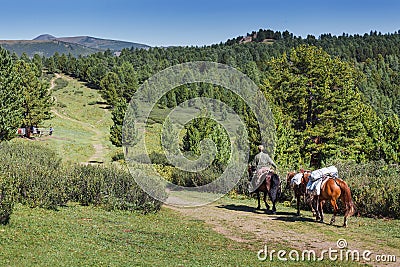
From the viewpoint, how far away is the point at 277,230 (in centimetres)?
1461

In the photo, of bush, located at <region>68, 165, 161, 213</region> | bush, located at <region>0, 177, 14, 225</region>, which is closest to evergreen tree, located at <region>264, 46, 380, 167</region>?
bush, located at <region>68, 165, 161, 213</region>

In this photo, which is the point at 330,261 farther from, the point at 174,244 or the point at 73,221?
the point at 73,221

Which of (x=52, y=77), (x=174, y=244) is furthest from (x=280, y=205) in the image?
(x=52, y=77)

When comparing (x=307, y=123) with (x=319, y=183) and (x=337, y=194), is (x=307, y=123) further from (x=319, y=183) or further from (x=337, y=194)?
(x=337, y=194)

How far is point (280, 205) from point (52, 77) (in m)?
120

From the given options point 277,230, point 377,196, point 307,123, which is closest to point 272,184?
point 277,230

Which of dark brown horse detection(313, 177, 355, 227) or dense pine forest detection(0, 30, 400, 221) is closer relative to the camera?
dark brown horse detection(313, 177, 355, 227)

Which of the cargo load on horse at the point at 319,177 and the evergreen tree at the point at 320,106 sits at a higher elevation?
the evergreen tree at the point at 320,106

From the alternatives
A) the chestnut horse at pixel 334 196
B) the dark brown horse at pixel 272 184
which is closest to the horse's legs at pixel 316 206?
the chestnut horse at pixel 334 196

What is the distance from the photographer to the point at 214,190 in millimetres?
25578

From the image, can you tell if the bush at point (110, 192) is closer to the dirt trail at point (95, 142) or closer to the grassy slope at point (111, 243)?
the grassy slope at point (111, 243)

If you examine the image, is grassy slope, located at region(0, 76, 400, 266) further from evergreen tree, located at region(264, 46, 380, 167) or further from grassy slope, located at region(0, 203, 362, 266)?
evergreen tree, located at region(264, 46, 380, 167)

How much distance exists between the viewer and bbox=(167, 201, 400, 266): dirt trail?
12727mm

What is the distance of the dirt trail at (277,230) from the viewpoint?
41.8ft
